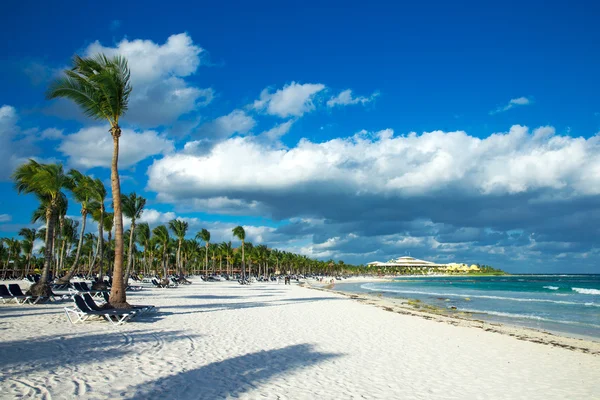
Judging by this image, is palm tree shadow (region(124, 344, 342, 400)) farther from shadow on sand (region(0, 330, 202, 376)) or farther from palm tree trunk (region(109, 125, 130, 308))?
palm tree trunk (region(109, 125, 130, 308))

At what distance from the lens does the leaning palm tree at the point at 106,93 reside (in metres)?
14.8

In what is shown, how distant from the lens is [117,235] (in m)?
14.7

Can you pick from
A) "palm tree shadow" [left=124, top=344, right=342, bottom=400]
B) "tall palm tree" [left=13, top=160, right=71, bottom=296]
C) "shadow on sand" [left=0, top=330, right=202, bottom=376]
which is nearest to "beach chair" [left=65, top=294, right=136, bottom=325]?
"shadow on sand" [left=0, top=330, right=202, bottom=376]

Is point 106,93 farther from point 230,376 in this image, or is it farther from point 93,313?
point 230,376

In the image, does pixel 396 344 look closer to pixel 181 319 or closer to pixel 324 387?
pixel 324 387

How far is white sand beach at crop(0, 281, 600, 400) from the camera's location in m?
6.38

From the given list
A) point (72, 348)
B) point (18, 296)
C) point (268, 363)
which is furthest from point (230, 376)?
point (18, 296)

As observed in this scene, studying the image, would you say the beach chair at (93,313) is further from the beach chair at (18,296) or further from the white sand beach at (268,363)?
the beach chair at (18,296)

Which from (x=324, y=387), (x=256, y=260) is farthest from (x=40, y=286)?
(x=256, y=260)

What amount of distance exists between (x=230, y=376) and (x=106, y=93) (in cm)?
1201

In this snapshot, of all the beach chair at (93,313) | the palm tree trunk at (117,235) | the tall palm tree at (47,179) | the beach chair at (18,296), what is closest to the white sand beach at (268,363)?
the beach chair at (93,313)

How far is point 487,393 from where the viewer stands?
6930 millimetres

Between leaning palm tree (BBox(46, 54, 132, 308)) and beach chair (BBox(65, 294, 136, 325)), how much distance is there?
1.74 meters

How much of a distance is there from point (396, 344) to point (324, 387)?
5.21 metres
